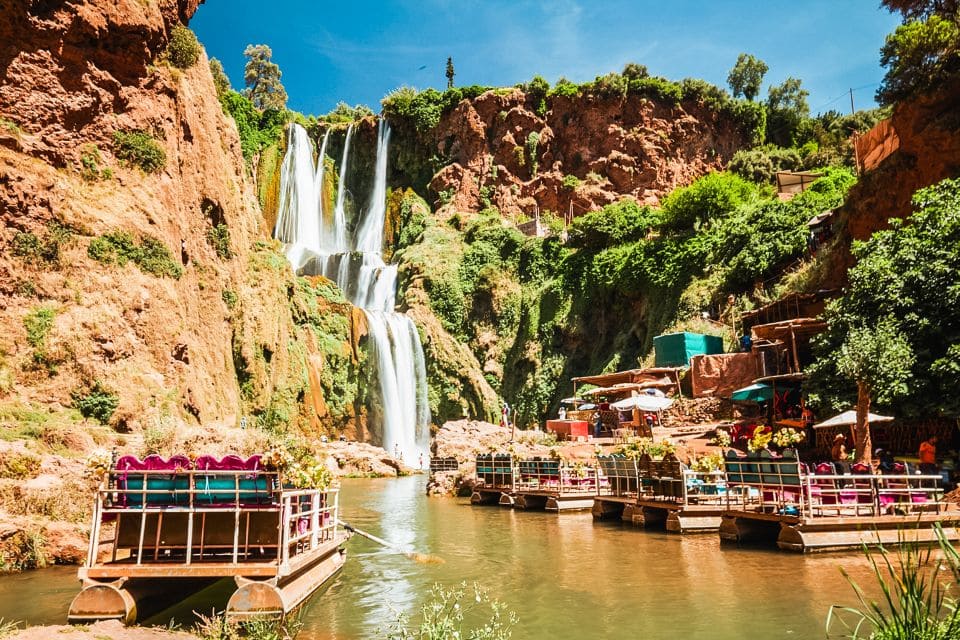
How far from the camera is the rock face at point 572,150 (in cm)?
5434

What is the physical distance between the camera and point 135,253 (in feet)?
72.8

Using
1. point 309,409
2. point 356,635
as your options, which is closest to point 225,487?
point 356,635

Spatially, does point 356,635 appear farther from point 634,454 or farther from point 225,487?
point 634,454

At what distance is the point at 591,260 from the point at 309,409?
22.1 m

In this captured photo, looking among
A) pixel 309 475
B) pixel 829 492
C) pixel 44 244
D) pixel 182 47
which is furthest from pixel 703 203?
pixel 309 475

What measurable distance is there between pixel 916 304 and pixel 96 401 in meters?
22.1

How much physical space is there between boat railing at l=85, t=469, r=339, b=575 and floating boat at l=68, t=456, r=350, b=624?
0.01 m

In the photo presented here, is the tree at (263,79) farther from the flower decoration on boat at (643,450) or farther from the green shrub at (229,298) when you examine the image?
the flower decoration on boat at (643,450)

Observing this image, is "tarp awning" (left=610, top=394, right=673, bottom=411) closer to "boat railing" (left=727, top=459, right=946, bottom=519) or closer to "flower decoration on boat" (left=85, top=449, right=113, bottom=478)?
"boat railing" (left=727, top=459, right=946, bottom=519)

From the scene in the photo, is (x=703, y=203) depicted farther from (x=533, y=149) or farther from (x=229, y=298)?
(x=229, y=298)

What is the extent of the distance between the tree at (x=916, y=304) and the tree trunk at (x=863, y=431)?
149 centimetres

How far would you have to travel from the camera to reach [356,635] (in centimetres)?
721

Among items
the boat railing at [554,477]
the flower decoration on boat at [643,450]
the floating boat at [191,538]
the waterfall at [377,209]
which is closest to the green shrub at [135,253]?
the boat railing at [554,477]

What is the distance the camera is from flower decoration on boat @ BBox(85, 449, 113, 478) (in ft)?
24.9
